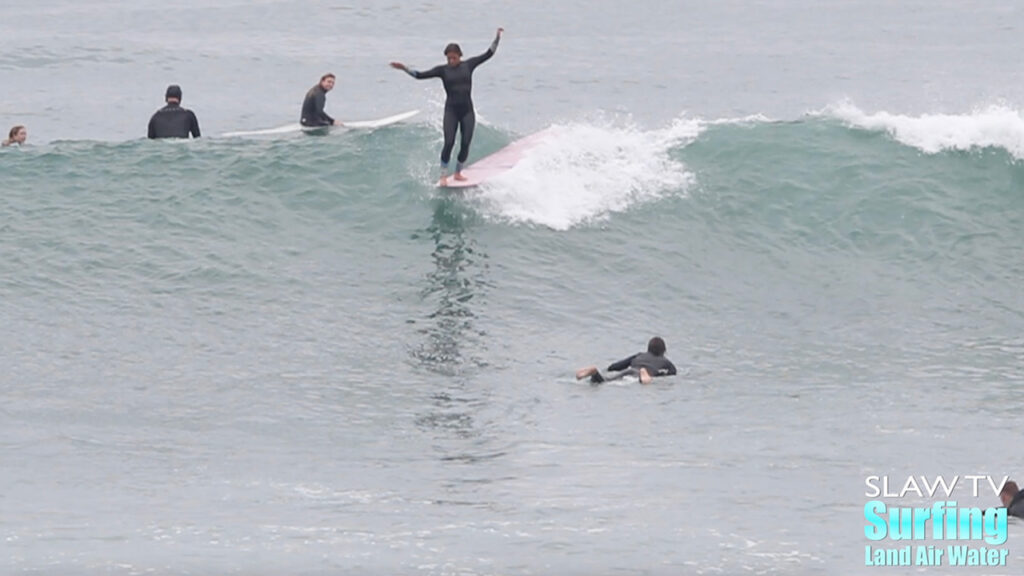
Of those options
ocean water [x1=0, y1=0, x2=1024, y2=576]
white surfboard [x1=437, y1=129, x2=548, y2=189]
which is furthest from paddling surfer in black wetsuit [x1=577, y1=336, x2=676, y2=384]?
white surfboard [x1=437, y1=129, x2=548, y2=189]

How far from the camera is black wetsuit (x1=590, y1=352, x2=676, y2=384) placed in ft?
55.2

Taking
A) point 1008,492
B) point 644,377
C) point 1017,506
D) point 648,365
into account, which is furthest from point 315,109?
point 1017,506

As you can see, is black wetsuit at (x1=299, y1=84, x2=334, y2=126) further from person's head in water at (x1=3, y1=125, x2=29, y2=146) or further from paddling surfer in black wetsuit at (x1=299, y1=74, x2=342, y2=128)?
person's head in water at (x1=3, y1=125, x2=29, y2=146)

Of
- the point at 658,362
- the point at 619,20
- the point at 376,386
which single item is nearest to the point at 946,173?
the point at 658,362

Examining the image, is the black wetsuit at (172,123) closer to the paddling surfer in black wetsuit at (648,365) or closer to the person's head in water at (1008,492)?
the paddling surfer in black wetsuit at (648,365)

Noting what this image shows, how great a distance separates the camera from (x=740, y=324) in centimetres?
1912

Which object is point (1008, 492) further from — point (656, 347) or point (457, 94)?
point (457, 94)

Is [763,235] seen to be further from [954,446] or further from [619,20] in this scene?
[619,20]

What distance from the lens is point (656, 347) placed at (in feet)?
55.7

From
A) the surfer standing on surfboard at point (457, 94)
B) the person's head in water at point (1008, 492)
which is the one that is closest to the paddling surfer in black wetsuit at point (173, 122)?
the surfer standing on surfboard at point (457, 94)

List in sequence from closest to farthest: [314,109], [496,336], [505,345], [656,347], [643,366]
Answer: [643,366] < [656,347] < [505,345] < [496,336] < [314,109]

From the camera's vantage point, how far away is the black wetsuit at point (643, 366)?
1683cm

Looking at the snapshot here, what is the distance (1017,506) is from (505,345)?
6366 millimetres

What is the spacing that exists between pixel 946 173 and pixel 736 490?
11.0m
